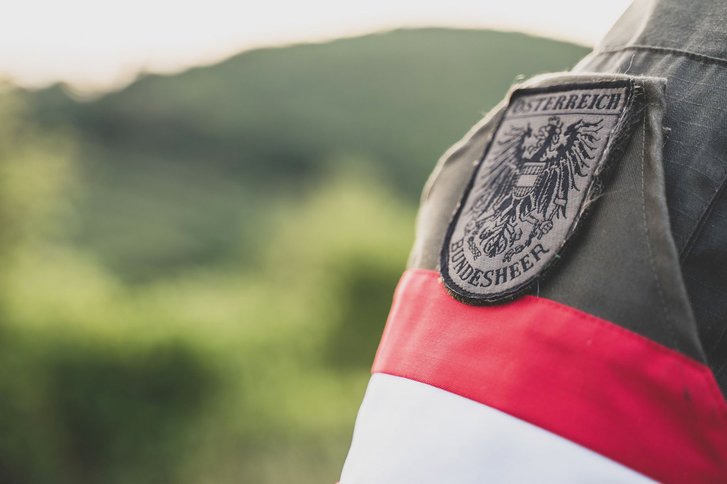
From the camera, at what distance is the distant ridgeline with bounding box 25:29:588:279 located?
30.4 metres

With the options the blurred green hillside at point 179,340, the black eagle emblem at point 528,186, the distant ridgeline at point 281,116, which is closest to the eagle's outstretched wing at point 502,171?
the black eagle emblem at point 528,186

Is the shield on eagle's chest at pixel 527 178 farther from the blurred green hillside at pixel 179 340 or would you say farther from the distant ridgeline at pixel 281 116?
the distant ridgeline at pixel 281 116

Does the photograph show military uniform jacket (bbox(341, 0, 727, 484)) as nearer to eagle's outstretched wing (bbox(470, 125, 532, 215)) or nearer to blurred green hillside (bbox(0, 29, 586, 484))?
eagle's outstretched wing (bbox(470, 125, 532, 215))

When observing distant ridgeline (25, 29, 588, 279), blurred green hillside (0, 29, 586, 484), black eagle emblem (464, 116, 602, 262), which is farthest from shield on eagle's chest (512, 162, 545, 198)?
distant ridgeline (25, 29, 588, 279)

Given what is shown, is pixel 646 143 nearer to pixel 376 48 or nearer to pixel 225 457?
pixel 225 457

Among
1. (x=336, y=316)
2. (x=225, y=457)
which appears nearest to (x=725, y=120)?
(x=225, y=457)

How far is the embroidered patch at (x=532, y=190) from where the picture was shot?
0.74 m

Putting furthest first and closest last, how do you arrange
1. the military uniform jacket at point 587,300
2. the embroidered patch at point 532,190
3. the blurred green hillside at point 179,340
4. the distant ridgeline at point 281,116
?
1. the distant ridgeline at point 281,116
2. the blurred green hillside at point 179,340
3. the embroidered patch at point 532,190
4. the military uniform jacket at point 587,300

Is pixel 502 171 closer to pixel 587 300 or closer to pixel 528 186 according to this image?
pixel 528 186

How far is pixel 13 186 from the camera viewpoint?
6.39 meters

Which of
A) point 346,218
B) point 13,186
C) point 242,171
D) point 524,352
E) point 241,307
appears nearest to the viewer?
point 524,352

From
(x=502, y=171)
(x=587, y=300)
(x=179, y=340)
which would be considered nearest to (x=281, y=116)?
(x=179, y=340)

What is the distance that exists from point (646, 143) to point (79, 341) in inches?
231

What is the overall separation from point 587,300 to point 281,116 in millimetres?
38644
